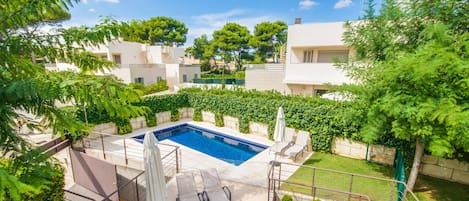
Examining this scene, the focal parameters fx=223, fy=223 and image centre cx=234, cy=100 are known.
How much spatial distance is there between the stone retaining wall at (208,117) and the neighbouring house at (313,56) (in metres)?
5.97

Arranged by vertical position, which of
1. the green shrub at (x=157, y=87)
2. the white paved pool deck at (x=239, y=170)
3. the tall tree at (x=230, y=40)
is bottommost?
the white paved pool deck at (x=239, y=170)

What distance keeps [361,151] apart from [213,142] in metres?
8.86

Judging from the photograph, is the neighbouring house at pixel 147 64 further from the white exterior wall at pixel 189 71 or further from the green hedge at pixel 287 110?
the green hedge at pixel 287 110

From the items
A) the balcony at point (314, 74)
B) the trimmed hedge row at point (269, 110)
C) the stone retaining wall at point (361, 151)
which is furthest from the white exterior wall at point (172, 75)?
the stone retaining wall at point (361, 151)

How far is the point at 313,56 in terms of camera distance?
59.3ft

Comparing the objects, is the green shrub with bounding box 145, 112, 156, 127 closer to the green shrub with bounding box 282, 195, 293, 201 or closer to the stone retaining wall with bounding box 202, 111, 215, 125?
the stone retaining wall with bounding box 202, 111, 215, 125

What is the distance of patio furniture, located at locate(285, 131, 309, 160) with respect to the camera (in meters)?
10.9

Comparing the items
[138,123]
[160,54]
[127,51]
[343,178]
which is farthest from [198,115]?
[160,54]

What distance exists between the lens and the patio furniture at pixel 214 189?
25.2 feet

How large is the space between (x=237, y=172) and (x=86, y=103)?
8.79 m

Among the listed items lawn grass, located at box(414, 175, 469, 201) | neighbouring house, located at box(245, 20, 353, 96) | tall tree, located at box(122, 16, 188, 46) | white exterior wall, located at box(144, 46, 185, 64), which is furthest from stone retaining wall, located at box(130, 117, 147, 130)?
tall tree, located at box(122, 16, 188, 46)

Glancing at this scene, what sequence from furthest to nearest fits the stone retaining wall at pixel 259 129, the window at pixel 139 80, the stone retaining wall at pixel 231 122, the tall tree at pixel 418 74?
1. the window at pixel 139 80
2. the stone retaining wall at pixel 231 122
3. the stone retaining wall at pixel 259 129
4. the tall tree at pixel 418 74

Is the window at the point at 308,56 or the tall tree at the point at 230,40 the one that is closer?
the window at the point at 308,56

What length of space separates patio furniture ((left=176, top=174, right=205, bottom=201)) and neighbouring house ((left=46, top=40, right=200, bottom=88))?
23.0 m
